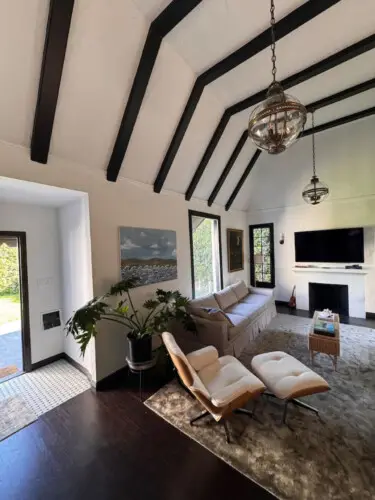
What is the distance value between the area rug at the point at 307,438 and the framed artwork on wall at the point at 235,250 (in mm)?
3183

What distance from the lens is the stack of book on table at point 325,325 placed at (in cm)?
304

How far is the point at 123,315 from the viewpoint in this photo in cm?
295

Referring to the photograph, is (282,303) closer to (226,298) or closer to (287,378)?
(226,298)

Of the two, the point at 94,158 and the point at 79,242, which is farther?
the point at 79,242

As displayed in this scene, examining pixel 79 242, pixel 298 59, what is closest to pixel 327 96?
pixel 298 59

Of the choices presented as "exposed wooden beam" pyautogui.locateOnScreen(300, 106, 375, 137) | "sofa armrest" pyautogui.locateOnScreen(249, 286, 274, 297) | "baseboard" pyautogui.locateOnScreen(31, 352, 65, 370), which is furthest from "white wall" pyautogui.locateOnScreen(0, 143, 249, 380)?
"exposed wooden beam" pyautogui.locateOnScreen(300, 106, 375, 137)

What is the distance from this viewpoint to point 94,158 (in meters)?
2.77

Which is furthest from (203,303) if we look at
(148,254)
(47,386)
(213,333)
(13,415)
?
(13,415)

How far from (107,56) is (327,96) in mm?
3472

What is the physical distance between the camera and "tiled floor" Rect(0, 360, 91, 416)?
255cm

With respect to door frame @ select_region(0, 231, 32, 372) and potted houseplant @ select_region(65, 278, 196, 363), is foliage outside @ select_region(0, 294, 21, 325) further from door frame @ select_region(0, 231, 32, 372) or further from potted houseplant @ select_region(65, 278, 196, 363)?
potted houseplant @ select_region(65, 278, 196, 363)

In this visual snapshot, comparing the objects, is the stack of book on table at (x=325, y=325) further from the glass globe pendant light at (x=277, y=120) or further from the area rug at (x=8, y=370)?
the area rug at (x=8, y=370)

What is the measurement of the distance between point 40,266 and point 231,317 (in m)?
3.22

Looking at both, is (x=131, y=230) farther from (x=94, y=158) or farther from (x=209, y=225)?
(x=209, y=225)
